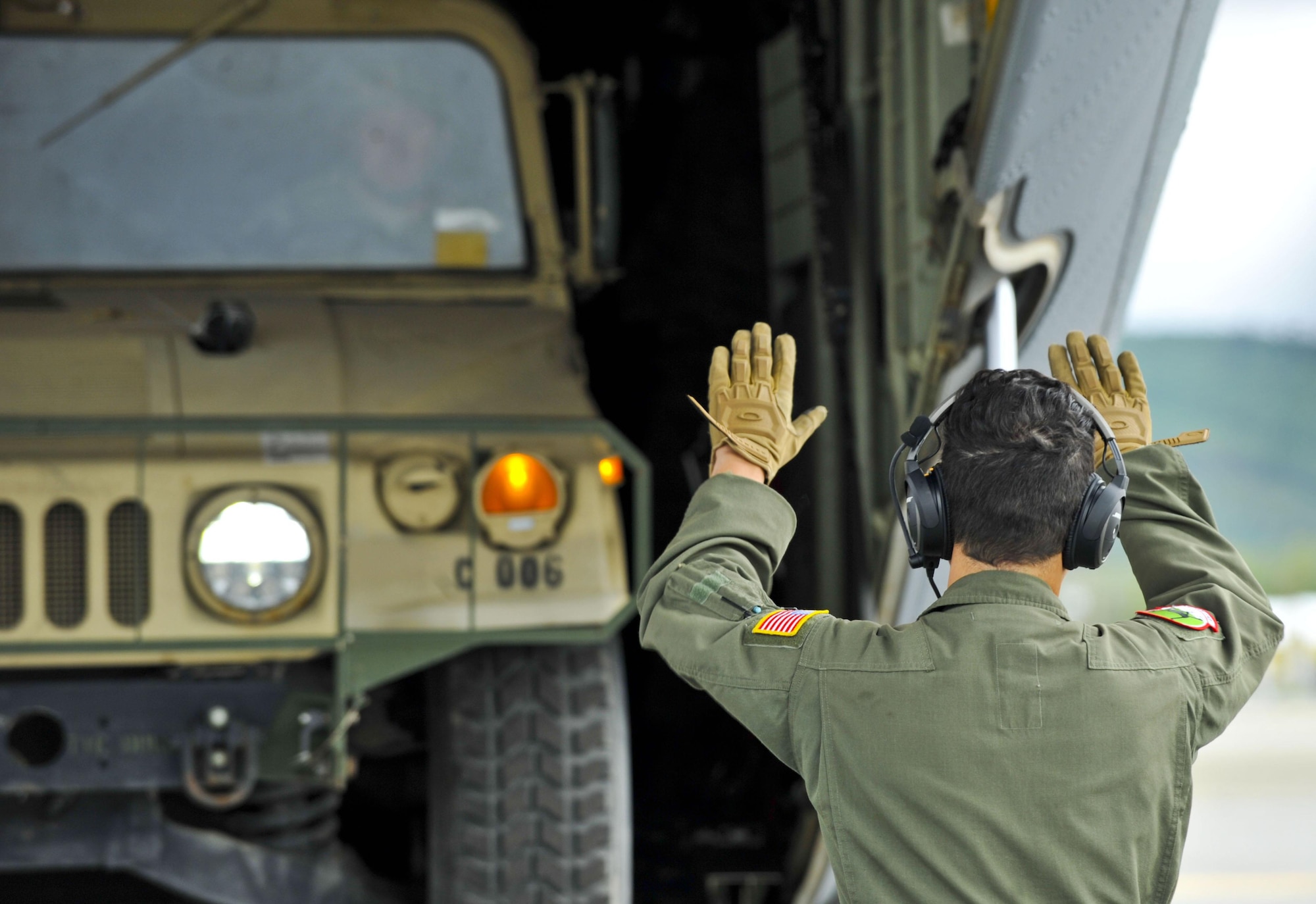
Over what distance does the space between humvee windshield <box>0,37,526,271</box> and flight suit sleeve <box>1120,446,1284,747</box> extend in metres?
Result: 2.29

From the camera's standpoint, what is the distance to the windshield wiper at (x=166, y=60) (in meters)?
3.72

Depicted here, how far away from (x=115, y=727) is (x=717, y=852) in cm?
174

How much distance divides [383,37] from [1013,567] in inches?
105

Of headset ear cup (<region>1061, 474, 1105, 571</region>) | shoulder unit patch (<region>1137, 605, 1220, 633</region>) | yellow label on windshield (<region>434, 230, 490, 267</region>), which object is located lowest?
shoulder unit patch (<region>1137, 605, 1220, 633</region>)

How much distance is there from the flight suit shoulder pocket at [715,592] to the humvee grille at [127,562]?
157 cm

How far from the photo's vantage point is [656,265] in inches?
181

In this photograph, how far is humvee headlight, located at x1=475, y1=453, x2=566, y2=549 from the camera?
2.99 m

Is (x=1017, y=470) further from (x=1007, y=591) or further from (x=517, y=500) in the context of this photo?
(x=517, y=500)

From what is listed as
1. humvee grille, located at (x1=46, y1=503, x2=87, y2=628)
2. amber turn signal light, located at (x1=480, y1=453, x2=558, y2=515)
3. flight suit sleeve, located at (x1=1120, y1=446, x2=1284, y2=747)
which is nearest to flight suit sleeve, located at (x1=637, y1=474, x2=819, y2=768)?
flight suit sleeve, located at (x1=1120, y1=446, x2=1284, y2=747)

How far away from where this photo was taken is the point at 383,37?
3781 millimetres

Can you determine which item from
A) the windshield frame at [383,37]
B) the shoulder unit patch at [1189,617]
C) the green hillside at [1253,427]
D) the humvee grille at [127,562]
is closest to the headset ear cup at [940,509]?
the shoulder unit patch at [1189,617]

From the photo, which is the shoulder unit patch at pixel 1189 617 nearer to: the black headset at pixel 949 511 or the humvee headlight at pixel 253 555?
the black headset at pixel 949 511

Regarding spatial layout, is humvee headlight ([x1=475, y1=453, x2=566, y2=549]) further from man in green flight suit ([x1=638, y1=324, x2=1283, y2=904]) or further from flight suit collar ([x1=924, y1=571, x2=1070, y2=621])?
flight suit collar ([x1=924, y1=571, x2=1070, y2=621])

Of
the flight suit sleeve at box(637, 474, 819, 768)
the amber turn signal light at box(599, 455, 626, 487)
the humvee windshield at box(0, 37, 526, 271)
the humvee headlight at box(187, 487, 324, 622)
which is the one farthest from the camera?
the humvee windshield at box(0, 37, 526, 271)
